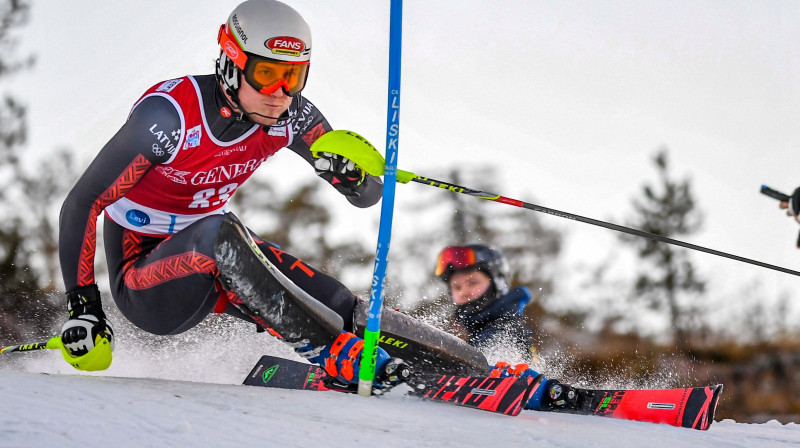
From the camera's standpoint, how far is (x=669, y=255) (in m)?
24.8

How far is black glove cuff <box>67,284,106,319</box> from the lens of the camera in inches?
111

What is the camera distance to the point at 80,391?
2.26 meters

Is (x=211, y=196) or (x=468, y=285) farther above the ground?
(x=468, y=285)

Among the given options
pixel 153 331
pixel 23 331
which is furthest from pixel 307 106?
pixel 23 331

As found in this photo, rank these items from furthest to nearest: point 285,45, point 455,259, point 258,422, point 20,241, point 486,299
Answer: point 20,241, point 455,259, point 486,299, point 285,45, point 258,422

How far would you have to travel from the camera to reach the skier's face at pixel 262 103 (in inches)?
120

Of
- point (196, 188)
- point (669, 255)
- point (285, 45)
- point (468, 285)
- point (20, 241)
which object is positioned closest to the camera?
point (285, 45)

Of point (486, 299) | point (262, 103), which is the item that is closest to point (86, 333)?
point (262, 103)

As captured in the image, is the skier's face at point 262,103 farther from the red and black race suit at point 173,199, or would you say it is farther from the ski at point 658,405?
the ski at point 658,405

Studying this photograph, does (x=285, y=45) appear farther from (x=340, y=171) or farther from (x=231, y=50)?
(x=340, y=171)

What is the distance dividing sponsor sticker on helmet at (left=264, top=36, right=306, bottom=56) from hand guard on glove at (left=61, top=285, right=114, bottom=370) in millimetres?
1200

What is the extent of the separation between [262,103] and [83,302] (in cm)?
107

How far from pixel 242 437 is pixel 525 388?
127cm

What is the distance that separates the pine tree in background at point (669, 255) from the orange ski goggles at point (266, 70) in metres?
20.4
